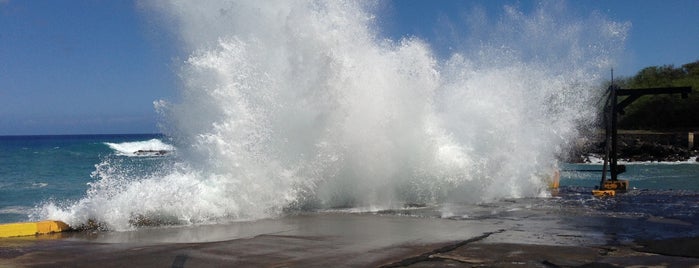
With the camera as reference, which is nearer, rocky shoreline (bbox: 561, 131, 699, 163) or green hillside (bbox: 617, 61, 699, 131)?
rocky shoreline (bbox: 561, 131, 699, 163)

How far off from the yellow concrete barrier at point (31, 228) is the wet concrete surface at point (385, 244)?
0.96ft

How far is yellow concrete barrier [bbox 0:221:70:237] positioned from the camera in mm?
9156

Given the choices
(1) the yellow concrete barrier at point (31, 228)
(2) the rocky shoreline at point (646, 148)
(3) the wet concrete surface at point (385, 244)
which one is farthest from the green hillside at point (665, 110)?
(1) the yellow concrete barrier at point (31, 228)

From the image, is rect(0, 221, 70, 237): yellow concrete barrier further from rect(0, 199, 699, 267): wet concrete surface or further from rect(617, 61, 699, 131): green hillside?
rect(617, 61, 699, 131): green hillside

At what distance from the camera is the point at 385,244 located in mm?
Result: 8336

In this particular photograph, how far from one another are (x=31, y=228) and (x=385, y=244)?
5.06 meters

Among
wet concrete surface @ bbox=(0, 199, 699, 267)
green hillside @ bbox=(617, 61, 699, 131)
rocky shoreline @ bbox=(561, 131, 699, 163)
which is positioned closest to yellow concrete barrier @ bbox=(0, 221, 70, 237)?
wet concrete surface @ bbox=(0, 199, 699, 267)

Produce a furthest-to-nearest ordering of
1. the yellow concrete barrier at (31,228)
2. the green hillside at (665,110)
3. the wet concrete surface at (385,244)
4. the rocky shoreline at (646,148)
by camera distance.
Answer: the green hillside at (665,110)
the rocky shoreline at (646,148)
the yellow concrete barrier at (31,228)
the wet concrete surface at (385,244)

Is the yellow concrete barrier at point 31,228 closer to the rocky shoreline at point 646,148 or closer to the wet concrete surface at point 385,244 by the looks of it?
the wet concrete surface at point 385,244

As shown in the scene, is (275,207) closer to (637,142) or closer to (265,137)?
(265,137)

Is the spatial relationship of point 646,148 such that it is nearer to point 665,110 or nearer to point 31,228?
point 665,110

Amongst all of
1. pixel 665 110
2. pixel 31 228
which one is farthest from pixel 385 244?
pixel 665 110

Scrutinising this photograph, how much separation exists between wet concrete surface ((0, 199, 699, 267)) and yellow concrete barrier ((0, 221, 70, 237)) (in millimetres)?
293

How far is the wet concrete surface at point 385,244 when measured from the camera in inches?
282
